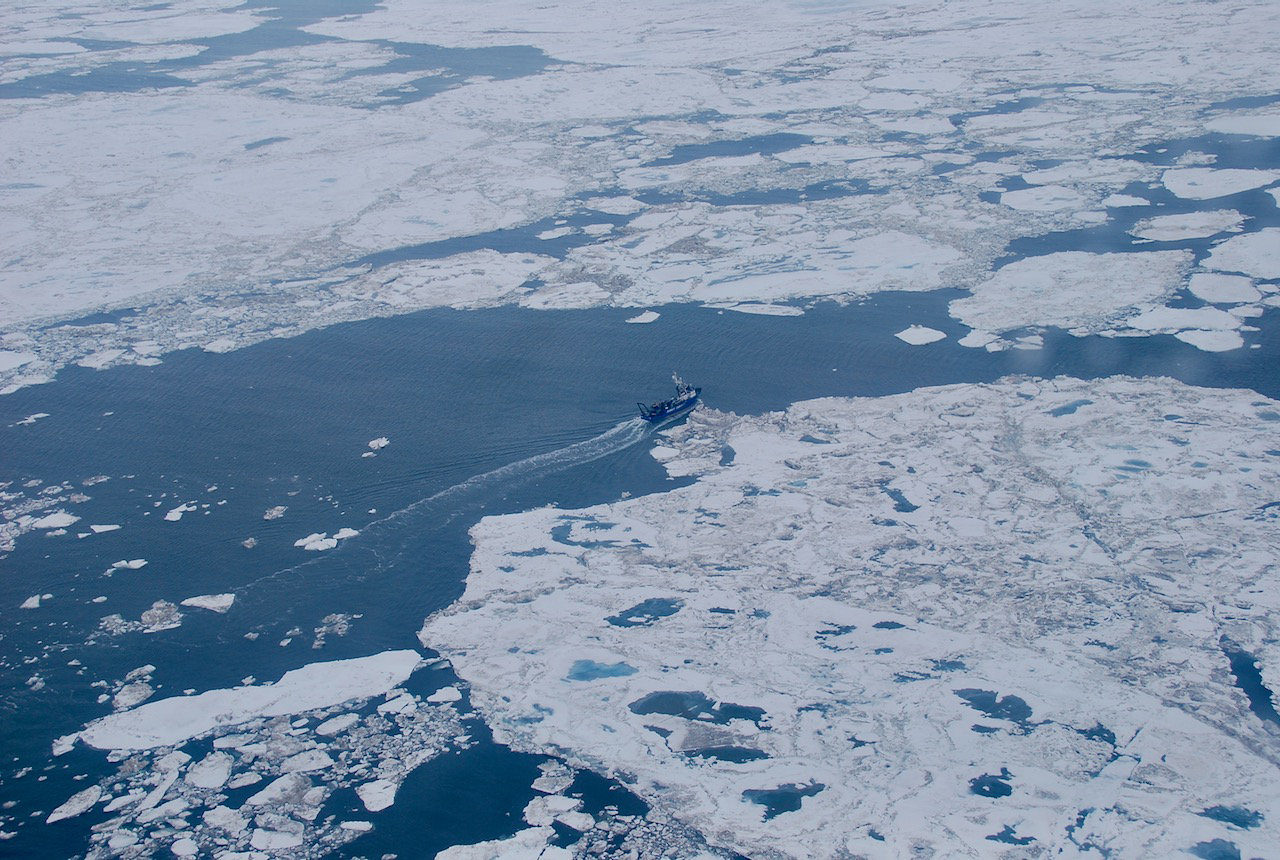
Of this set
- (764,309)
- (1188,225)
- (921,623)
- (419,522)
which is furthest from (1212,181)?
(419,522)

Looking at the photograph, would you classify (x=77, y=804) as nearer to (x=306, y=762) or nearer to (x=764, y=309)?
(x=306, y=762)

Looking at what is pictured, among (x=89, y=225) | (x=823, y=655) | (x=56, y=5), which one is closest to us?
(x=823, y=655)

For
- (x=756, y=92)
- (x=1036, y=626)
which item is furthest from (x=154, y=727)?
(x=756, y=92)

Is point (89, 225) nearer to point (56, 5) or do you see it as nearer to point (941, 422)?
point (941, 422)

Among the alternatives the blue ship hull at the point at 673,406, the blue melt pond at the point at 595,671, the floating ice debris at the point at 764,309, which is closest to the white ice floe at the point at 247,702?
the blue melt pond at the point at 595,671

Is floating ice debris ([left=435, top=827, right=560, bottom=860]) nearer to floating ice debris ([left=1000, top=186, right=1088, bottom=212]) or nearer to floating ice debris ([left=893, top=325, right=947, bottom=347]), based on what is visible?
floating ice debris ([left=893, top=325, right=947, bottom=347])

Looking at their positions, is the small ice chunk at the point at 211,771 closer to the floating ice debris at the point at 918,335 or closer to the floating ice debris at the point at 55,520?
the floating ice debris at the point at 55,520
